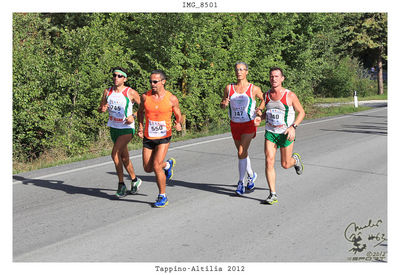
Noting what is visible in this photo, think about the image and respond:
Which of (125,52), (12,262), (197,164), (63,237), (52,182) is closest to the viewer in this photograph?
(12,262)

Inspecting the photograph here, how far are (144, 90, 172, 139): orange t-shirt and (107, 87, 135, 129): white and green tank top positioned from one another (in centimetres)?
41

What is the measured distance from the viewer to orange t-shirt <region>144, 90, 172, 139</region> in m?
7.18

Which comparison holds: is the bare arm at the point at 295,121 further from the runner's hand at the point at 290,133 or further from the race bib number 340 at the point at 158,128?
the race bib number 340 at the point at 158,128

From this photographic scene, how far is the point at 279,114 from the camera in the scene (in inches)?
289

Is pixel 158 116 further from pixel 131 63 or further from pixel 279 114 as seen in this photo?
pixel 131 63

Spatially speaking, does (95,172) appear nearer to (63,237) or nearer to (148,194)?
(148,194)

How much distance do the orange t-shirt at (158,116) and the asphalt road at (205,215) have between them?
1083mm

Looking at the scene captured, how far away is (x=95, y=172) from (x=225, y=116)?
26.5 feet

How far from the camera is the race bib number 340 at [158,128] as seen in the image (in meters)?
7.21

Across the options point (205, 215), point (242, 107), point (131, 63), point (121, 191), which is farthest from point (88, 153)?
point (205, 215)

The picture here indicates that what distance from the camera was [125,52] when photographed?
1600 cm

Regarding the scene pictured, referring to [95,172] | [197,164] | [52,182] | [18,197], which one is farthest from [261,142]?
[18,197]

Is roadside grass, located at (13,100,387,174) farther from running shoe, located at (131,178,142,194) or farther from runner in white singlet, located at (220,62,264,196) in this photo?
runner in white singlet, located at (220,62,264,196)

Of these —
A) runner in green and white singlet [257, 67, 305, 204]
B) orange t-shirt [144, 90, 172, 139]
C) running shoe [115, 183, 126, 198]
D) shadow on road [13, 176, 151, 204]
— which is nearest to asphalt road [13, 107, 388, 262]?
shadow on road [13, 176, 151, 204]
